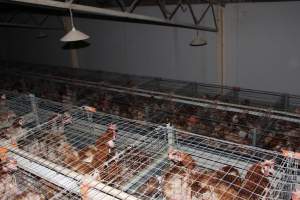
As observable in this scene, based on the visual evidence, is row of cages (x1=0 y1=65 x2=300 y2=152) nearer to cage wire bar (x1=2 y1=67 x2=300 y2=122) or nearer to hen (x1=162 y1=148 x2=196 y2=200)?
cage wire bar (x1=2 y1=67 x2=300 y2=122)

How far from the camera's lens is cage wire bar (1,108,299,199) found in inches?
80.7

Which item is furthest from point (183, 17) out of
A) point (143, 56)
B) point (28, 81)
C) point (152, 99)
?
point (28, 81)

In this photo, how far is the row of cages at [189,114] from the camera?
14.4 feet

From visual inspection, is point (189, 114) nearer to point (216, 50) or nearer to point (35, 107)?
point (216, 50)

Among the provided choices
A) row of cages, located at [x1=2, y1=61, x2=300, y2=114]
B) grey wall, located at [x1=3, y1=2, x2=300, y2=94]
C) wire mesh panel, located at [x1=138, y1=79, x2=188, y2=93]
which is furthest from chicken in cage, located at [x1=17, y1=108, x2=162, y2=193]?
grey wall, located at [x1=3, y1=2, x2=300, y2=94]

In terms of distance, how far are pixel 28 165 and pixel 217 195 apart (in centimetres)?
163

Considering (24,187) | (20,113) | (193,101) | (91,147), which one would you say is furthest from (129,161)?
Answer: (20,113)

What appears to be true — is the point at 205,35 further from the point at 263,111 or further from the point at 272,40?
the point at 263,111

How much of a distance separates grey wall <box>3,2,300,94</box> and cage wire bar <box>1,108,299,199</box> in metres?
4.27

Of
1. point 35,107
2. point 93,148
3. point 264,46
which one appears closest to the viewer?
point 93,148

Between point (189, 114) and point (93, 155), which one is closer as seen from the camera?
point (93, 155)

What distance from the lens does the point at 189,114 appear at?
543 centimetres

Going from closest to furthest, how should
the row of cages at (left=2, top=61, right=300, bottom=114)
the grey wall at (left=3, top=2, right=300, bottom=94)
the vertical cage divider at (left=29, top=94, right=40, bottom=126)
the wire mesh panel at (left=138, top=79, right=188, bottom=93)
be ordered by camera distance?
the vertical cage divider at (left=29, top=94, right=40, bottom=126), the row of cages at (left=2, top=61, right=300, bottom=114), the grey wall at (left=3, top=2, right=300, bottom=94), the wire mesh panel at (left=138, top=79, right=188, bottom=93)

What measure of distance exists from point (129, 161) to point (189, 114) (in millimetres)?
2864
